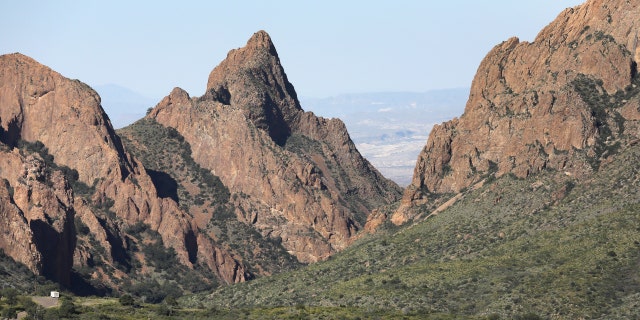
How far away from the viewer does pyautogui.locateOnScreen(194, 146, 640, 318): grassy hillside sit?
15012 cm

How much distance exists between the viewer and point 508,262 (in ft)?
547

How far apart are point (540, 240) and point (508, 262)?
7.31m

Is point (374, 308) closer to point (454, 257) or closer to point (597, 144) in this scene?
point (454, 257)

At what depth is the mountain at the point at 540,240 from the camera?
152 metres

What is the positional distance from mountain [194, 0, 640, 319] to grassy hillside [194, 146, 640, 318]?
19 centimetres

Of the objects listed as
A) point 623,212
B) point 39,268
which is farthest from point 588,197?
point 39,268

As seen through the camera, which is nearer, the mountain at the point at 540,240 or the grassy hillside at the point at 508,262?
the grassy hillside at the point at 508,262

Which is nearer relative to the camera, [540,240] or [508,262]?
[508,262]

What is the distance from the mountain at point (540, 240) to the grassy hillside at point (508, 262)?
19 centimetres

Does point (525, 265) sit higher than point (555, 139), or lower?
lower

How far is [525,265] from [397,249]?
32971 mm

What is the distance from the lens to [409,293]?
164 m

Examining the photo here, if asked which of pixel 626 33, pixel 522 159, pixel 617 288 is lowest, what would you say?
pixel 617 288

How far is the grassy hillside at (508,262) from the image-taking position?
150 m
